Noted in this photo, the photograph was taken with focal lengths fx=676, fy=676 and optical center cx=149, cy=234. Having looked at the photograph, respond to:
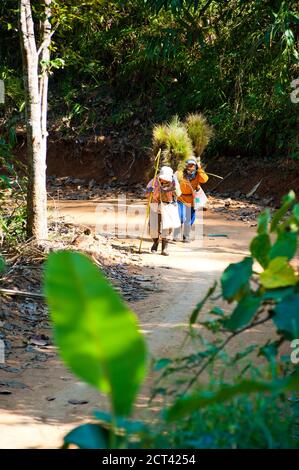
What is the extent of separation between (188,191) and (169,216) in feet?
3.32

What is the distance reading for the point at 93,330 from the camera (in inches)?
45.8

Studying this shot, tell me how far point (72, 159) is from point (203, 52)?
411 cm

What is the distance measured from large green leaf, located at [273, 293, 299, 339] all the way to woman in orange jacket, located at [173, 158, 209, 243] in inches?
317

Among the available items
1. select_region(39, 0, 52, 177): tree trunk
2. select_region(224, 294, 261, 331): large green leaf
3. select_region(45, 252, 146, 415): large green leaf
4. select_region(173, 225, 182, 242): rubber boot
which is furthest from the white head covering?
select_region(45, 252, 146, 415): large green leaf

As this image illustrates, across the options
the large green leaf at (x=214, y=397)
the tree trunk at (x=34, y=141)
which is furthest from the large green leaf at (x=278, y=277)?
the tree trunk at (x=34, y=141)

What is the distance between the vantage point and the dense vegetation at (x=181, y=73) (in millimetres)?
12125

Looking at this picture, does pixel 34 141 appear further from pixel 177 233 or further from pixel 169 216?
pixel 177 233

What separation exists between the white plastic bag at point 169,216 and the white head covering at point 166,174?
37 cm

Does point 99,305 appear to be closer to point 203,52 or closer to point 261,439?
point 261,439

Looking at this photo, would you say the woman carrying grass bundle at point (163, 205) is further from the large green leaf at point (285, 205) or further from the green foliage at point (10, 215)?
the large green leaf at point (285, 205)

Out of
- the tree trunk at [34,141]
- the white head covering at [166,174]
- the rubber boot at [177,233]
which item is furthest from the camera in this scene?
the rubber boot at [177,233]

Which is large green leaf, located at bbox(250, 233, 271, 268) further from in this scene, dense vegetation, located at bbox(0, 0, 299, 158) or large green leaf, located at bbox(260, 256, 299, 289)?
dense vegetation, located at bbox(0, 0, 299, 158)

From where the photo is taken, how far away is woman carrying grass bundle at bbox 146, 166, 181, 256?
29.2ft

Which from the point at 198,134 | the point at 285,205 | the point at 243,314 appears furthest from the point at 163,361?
the point at 198,134
